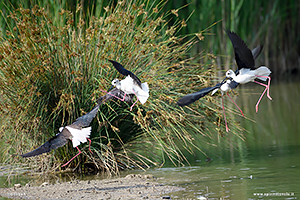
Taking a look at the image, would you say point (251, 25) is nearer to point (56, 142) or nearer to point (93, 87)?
point (93, 87)

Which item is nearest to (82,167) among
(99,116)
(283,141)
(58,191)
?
(99,116)

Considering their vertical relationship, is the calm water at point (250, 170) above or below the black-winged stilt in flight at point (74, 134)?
below

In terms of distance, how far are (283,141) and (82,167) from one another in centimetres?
234

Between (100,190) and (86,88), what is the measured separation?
1.18 meters

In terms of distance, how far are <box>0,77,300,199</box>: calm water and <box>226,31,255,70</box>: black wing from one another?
877mm

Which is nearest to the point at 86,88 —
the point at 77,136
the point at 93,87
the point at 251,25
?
the point at 93,87

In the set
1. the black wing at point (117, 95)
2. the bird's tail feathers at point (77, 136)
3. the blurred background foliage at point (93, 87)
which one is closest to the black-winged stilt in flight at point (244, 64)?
the black wing at point (117, 95)

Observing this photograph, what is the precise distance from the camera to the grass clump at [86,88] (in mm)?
4277

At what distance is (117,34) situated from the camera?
4590 mm

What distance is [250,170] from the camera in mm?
3979

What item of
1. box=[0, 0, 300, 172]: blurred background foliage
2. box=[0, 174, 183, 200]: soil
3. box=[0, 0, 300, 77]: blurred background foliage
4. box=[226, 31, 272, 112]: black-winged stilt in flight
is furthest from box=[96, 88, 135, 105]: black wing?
box=[0, 0, 300, 77]: blurred background foliage

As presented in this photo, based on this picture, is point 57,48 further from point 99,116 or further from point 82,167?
point 82,167

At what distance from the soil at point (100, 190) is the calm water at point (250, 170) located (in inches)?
6.4

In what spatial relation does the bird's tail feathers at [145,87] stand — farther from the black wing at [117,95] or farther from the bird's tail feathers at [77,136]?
the bird's tail feathers at [77,136]
